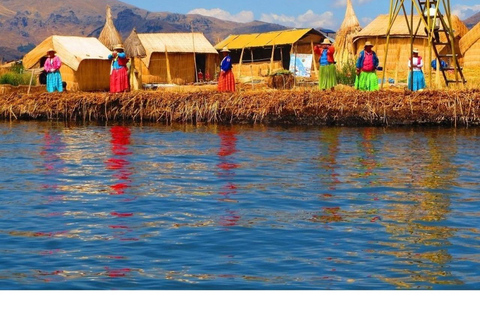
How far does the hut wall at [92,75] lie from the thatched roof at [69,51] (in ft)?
0.66

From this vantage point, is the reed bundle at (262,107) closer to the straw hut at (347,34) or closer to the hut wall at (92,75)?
the hut wall at (92,75)

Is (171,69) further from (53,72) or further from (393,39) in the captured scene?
(53,72)

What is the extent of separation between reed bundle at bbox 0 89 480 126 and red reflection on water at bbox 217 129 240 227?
1.33 metres

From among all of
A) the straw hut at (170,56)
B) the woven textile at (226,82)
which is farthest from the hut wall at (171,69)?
the woven textile at (226,82)

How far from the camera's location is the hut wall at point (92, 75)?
27.9 meters

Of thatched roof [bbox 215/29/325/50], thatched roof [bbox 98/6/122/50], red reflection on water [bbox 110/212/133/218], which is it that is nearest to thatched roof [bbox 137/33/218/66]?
thatched roof [bbox 98/6/122/50]

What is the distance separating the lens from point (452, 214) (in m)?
10.1

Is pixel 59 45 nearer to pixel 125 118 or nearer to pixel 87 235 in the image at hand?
pixel 125 118

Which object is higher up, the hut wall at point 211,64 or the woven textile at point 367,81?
the hut wall at point 211,64

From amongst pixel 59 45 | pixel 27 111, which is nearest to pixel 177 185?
pixel 27 111

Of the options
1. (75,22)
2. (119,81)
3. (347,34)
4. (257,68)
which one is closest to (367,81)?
(119,81)

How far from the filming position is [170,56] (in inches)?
1339

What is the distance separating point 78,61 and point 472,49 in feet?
48.7


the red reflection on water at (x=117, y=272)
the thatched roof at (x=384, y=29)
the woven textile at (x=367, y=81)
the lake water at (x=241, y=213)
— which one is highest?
the thatched roof at (x=384, y=29)
